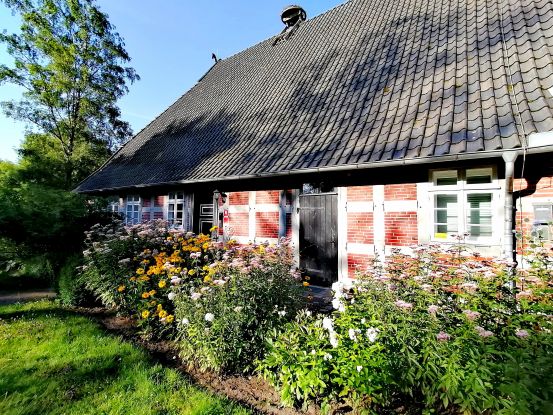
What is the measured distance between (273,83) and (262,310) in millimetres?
8281

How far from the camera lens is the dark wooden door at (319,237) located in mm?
6801

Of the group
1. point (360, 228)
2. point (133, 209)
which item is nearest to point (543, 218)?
point (360, 228)

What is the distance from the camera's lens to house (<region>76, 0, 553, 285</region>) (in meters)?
4.42

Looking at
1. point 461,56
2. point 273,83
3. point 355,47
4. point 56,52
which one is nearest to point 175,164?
point 273,83

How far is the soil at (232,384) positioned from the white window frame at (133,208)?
784cm

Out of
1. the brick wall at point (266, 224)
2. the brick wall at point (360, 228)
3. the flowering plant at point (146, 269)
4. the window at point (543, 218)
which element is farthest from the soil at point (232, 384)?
the window at point (543, 218)

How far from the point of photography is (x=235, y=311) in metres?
3.43

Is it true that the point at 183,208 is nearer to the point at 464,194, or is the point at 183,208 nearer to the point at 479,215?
the point at 464,194

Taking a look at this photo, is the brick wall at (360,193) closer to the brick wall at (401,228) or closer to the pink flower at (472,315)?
the brick wall at (401,228)

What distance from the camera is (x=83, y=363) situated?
369 cm

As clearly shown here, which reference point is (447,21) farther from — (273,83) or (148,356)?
(148,356)

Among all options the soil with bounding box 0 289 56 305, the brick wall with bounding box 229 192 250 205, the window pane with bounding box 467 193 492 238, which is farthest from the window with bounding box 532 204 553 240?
the soil with bounding box 0 289 56 305

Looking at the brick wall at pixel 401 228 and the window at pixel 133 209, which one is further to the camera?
the window at pixel 133 209

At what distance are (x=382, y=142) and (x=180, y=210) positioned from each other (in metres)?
6.96
